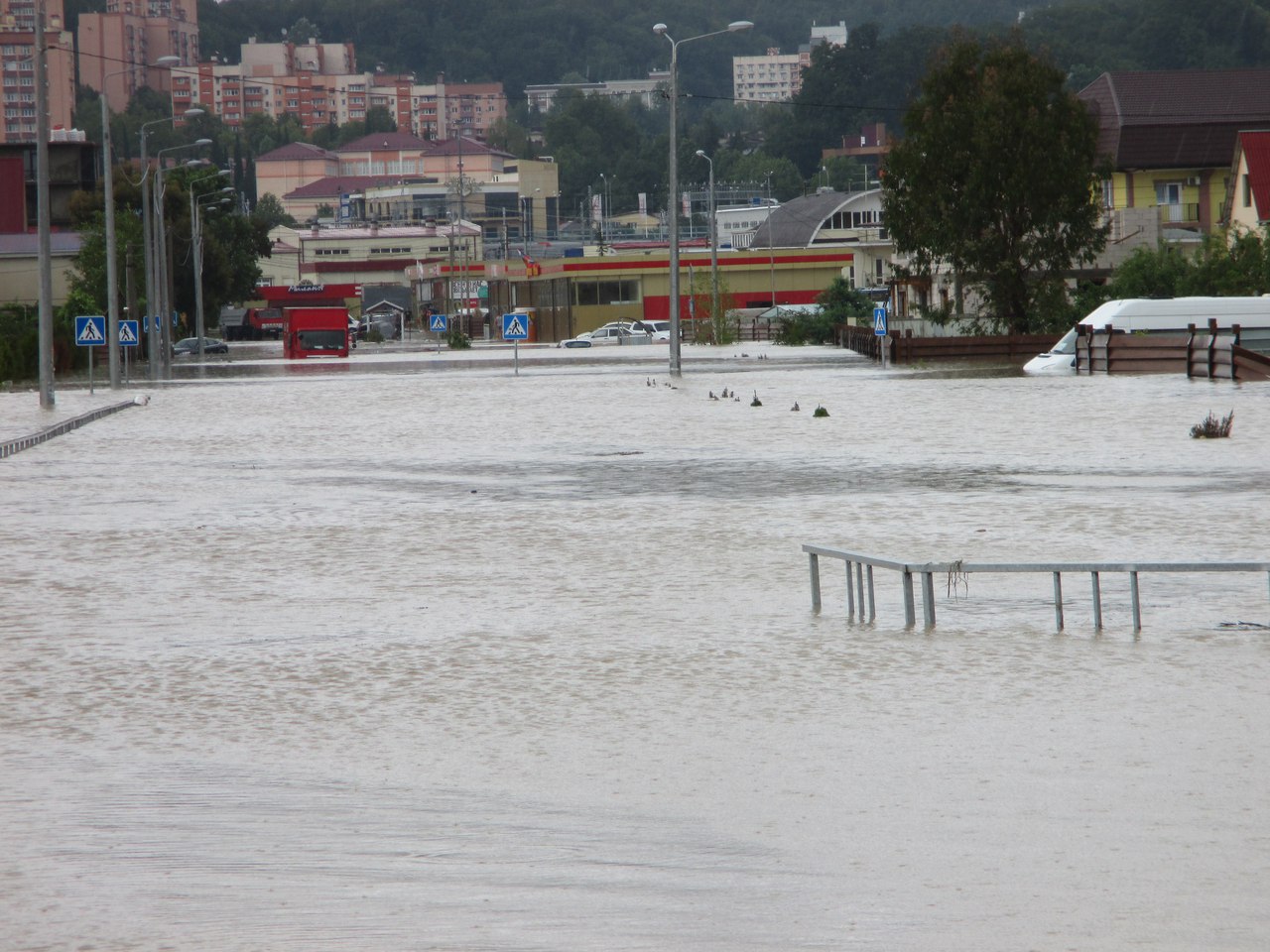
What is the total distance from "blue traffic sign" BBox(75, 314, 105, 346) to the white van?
69.5 feet

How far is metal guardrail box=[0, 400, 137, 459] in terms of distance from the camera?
2744 centimetres

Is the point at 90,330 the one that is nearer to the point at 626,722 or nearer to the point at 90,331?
the point at 90,331

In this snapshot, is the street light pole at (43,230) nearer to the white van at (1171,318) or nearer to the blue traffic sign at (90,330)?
the blue traffic sign at (90,330)

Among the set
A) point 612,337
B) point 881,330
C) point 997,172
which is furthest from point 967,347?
point 612,337

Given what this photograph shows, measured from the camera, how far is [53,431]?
103 ft

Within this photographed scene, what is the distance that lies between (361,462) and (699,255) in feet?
362

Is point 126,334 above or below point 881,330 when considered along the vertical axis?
above

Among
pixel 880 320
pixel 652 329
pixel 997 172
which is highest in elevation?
pixel 997 172

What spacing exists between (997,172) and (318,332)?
130 feet

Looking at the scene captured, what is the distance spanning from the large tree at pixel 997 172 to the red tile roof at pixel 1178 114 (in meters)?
18.4

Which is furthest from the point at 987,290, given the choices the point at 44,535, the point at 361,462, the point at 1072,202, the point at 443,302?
the point at 443,302

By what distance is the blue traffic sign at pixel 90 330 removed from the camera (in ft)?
143

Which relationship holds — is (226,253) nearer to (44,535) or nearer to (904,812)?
(44,535)

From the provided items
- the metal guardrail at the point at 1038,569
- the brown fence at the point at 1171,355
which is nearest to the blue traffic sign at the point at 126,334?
the brown fence at the point at 1171,355
